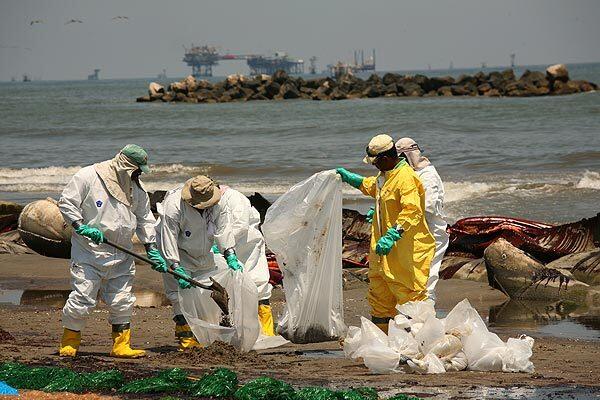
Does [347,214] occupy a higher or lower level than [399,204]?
lower

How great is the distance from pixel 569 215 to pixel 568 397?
455 inches

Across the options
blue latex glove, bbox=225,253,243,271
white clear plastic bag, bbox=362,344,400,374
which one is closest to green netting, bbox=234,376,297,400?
white clear plastic bag, bbox=362,344,400,374

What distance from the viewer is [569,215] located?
58.1 ft

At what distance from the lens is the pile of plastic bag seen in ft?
24.0

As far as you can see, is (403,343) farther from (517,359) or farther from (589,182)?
(589,182)

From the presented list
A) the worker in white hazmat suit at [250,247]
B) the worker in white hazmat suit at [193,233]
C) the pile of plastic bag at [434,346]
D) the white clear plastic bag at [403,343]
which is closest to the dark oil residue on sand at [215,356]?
the worker in white hazmat suit at [193,233]

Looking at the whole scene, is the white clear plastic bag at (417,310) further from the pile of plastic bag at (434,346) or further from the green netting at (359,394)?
the green netting at (359,394)

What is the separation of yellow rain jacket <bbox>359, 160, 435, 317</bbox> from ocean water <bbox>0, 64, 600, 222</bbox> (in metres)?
9.85

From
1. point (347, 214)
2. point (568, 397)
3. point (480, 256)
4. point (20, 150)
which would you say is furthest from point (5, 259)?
point (20, 150)

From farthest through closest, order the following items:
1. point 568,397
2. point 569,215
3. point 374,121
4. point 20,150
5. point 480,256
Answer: point 374,121
point 20,150
point 569,215
point 480,256
point 568,397

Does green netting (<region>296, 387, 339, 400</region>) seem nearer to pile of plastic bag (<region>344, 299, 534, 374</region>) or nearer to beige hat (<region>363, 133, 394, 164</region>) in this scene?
pile of plastic bag (<region>344, 299, 534, 374</region>)

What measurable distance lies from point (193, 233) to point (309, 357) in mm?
1185

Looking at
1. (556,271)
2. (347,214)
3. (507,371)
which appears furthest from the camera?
(347,214)

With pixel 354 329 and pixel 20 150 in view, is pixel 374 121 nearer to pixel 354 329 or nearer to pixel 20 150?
pixel 20 150
